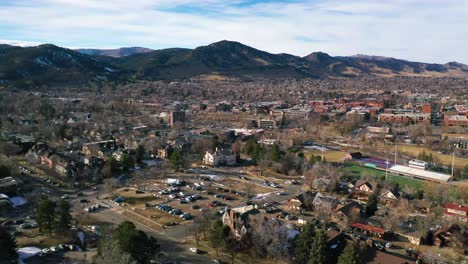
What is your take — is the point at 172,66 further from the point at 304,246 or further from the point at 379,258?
the point at 379,258

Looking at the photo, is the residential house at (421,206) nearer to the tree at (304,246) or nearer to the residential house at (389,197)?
the residential house at (389,197)

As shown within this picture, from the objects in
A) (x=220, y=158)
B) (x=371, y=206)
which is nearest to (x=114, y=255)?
(x=371, y=206)

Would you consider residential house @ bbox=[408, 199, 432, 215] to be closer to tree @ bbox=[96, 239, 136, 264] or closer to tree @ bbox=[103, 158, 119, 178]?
tree @ bbox=[96, 239, 136, 264]

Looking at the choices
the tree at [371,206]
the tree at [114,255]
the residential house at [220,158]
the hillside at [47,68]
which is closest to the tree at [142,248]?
the tree at [114,255]

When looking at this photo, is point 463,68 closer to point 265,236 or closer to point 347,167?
point 347,167

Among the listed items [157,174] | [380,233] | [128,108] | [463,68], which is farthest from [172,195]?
[463,68]
